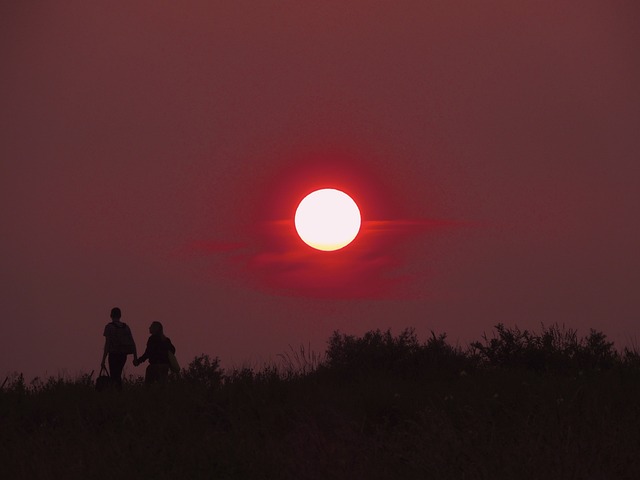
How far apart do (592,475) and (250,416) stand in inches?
228

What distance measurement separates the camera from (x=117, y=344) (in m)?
16.8

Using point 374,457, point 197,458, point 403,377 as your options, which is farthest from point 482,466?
point 403,377

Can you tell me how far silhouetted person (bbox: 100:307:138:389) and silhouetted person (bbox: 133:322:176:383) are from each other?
1.19ft

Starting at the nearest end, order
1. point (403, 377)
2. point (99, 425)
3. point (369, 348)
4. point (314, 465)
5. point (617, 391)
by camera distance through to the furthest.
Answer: point (314, 465) < point (99, 425) < point (617, 391) < point (403, 377) < point (369, 348)

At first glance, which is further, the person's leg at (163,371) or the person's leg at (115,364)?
the person's leg at (115,364)

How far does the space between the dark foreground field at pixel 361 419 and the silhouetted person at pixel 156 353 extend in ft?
1.40

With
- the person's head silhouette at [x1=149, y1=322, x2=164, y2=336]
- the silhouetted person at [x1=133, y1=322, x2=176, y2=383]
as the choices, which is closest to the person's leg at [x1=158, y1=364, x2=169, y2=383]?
the silhouetted person at [x1=133, y1=322, x2=176, y2=383]

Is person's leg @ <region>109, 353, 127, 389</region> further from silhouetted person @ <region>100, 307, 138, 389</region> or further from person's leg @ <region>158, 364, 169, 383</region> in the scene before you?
person's leg @ <region>158, 364, 169, 383</region>

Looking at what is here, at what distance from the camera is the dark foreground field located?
877 centimetres

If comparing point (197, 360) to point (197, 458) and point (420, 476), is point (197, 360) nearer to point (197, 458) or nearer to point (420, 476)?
point (197, 458)

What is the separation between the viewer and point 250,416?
1278cm

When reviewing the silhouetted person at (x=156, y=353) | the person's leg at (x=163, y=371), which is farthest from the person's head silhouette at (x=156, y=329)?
the person's leg at (x=163, y=371)

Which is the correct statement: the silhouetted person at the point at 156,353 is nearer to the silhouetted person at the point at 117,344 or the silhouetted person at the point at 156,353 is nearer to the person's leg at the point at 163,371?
the person's leg at the point at 163,371

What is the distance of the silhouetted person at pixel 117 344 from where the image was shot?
55.2 ft
